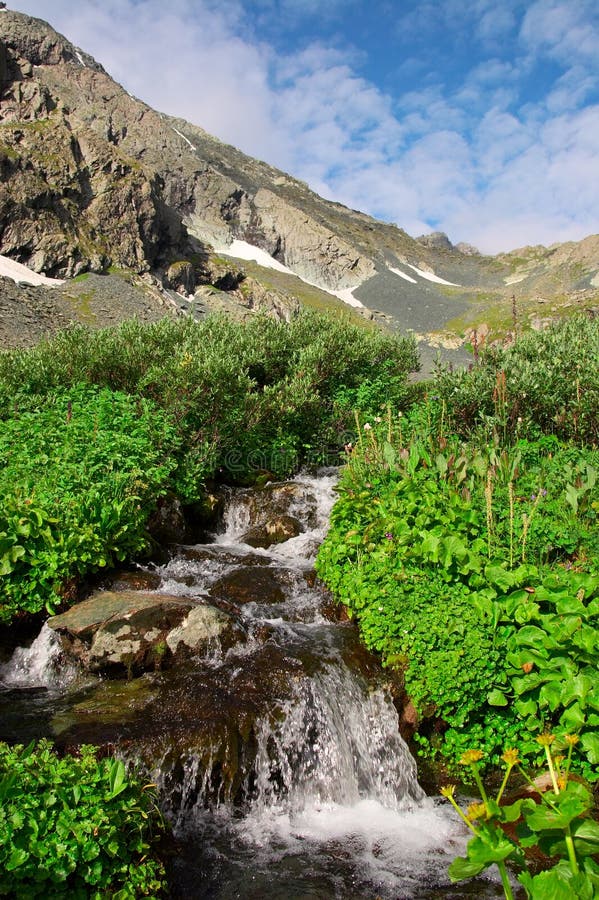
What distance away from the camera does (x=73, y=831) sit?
3338mm

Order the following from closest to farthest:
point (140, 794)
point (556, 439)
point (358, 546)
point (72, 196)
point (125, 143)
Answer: point (140, 794) < point (358, 546) < point (556, 439) < point (72, 196) < point (125, 143)

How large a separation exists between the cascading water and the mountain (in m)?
8.10

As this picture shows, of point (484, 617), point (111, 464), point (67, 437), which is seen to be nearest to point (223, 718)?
point (484, 617)

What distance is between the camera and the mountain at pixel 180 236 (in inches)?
1804

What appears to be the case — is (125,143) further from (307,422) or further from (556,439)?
(556,439)

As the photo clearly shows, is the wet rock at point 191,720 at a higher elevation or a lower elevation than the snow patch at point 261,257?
lower

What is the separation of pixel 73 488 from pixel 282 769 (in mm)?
5318

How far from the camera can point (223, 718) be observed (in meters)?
5.58

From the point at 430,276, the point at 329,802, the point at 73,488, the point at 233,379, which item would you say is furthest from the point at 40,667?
the point at 430,276

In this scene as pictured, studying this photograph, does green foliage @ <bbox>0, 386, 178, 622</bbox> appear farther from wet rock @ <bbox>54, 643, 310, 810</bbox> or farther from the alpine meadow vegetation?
the alpine meadow vegetation

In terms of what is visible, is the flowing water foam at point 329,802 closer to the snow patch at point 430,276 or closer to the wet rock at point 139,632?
the wet rock at point 139,632

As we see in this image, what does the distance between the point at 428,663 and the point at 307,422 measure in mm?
11932

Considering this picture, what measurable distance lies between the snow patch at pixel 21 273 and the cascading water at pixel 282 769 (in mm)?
41459

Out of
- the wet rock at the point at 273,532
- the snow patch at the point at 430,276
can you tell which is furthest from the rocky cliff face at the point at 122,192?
the wet rock at the point at 273,532
